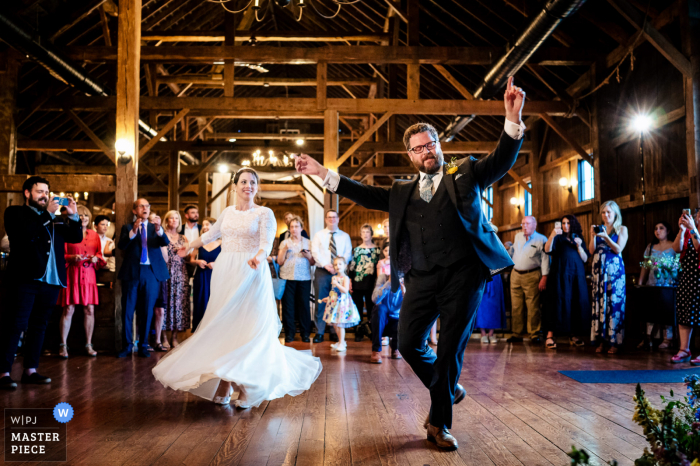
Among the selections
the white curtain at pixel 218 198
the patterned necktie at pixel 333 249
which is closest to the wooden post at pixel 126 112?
the patterned necktie at pixel 333 249

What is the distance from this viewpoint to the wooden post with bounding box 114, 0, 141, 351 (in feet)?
20.5

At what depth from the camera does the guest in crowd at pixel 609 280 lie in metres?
6.03

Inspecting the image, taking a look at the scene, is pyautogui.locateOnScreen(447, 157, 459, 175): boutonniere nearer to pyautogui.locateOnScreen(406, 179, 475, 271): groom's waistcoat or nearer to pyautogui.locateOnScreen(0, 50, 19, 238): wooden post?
pyautogui.locateOnScreen(406, 179, 475, 271): groom's waistcoat

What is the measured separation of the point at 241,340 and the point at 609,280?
4256mm

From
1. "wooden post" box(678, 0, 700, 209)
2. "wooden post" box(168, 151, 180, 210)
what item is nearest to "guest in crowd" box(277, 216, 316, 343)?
"wooden post" box(678, 0, 700, 209)

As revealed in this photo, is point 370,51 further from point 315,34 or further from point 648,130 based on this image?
point 648,130

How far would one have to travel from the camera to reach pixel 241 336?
3543mm

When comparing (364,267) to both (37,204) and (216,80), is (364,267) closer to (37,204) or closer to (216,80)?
(37,204)

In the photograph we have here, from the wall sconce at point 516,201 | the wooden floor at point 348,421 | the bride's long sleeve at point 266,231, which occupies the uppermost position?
the wall sconce at point 516,201

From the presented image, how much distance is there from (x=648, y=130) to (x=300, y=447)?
26.4 ft

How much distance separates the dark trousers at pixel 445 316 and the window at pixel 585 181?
9358 mm

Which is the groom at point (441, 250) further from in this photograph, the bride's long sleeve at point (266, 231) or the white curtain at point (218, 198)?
the white curtain at point (218, 198)

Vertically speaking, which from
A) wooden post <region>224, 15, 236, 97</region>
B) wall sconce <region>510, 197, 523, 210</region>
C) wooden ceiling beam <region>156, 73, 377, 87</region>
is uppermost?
wooden ceiling beam <region>156, 73, 377, 87</region>

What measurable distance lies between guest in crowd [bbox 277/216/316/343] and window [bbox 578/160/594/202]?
658cm
